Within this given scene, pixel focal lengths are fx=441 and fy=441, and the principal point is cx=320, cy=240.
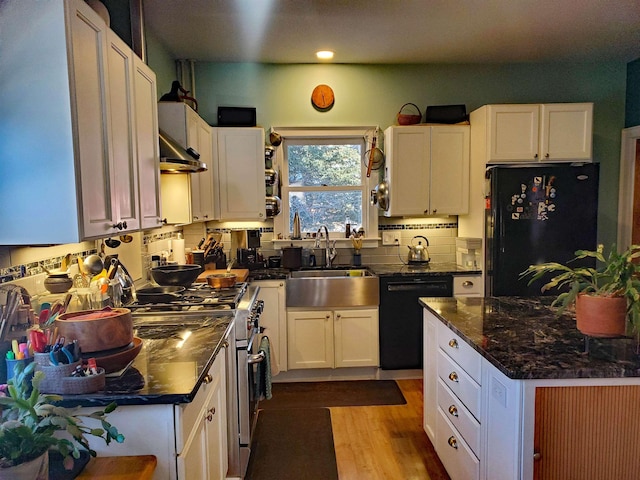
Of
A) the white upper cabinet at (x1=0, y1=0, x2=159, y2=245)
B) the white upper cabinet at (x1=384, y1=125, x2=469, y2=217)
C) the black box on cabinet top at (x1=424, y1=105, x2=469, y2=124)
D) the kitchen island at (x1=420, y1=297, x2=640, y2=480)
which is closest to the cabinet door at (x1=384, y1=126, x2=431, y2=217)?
the white upper cabinet at (x1=384, y1=125, x2=469, y2=217)

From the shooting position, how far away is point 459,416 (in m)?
1.97

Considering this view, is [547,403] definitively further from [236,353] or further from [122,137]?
[122,137]

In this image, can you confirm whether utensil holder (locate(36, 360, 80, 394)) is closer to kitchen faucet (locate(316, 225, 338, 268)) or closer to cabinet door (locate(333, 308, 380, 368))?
cabinet door (locate(333, 308, 380, 368))

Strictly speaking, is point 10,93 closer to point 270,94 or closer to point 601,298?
point 601,298

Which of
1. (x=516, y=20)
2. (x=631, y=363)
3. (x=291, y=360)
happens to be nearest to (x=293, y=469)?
(x=291, y=360)

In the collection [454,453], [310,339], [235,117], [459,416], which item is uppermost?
[235,117]

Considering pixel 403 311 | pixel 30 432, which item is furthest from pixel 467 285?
pixel 30 432

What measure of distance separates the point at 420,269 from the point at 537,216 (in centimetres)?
97

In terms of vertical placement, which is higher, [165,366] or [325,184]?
[325,184]

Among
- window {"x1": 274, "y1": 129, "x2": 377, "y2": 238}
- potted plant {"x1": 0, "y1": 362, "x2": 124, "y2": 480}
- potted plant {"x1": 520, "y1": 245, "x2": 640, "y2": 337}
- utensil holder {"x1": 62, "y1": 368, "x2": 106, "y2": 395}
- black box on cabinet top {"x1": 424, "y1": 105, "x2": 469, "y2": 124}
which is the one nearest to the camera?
potted plant {"x1": 0, "y1": 362, "x2": 124, "y2": 480}

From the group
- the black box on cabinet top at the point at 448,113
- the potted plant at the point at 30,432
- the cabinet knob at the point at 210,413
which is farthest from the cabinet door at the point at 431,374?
the black box on cabinet top at the point at 448,113

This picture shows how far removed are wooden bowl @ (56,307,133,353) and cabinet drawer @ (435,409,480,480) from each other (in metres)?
1.45

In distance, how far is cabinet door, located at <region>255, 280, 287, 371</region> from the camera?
349cm

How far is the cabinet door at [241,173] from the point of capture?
3.68m
